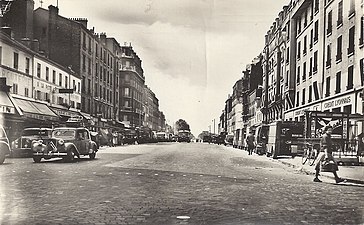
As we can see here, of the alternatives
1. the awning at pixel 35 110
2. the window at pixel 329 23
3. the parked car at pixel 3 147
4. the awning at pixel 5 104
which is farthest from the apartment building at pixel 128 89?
the window at pixel 329 23

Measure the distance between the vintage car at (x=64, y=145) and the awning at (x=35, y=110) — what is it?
4.90m

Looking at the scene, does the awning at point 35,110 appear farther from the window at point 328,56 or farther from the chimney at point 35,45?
the window at point 328,56

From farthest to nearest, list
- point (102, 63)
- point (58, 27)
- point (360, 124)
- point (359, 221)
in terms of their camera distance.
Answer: point (58, 27) < point (102, 63) < point (360, 124) < point (359, 221)

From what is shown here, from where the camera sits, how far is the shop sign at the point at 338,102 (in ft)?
85.4

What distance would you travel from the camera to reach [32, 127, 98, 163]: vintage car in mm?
17734

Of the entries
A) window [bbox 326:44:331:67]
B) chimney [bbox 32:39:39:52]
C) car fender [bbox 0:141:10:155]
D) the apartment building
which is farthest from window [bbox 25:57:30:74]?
window [bbox 326:44:331:67]

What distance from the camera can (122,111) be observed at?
3994 centimetres

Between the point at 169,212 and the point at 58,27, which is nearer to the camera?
the point at 169,212

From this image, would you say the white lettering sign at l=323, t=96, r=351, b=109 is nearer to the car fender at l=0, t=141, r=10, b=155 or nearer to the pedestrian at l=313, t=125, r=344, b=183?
the pedestrian at l=313, t=125, r=344, b=183

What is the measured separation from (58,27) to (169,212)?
27.9 meters

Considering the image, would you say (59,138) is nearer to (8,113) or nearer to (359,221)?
(8,113)

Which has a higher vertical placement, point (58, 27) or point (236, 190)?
point (58, 27)

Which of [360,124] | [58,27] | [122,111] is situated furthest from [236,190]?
[122,111]

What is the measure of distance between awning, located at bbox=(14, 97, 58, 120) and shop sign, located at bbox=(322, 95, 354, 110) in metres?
18.7
